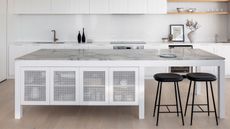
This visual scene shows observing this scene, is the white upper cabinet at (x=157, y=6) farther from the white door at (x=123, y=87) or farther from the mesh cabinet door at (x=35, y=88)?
the mesh cabinet door at (x=35, y=88)

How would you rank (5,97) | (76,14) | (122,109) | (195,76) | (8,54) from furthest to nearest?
1. (76,14)
2. (8,54)
3. (5,97)
4. (122,109)
5. (195,76)

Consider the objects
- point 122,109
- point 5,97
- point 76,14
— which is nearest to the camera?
point 122,109

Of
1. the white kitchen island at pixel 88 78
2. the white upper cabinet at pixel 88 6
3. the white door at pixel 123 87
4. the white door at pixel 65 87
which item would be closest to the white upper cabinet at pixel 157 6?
the white upper cabinet at pixel 88 6

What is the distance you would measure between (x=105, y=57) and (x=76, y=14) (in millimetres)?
3656

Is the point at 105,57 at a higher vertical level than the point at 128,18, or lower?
lower

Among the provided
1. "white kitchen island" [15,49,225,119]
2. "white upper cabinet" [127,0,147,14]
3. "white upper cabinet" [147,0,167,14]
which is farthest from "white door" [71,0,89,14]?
"white kitchen island" [15,49,225,119]

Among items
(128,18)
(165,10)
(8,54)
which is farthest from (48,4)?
(165,10)

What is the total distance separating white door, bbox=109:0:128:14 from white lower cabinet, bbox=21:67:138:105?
11.1ft

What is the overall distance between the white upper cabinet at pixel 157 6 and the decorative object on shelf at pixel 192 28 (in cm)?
77

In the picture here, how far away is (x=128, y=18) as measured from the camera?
310 inches

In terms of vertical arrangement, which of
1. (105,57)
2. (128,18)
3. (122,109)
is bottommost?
(122,109)

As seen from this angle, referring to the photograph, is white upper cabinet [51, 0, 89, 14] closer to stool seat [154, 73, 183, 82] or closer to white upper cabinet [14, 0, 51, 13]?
white upper cabinet [14, 0, 51, 13]

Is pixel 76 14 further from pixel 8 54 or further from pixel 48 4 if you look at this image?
pixel 8 54

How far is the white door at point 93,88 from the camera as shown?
4293mm
